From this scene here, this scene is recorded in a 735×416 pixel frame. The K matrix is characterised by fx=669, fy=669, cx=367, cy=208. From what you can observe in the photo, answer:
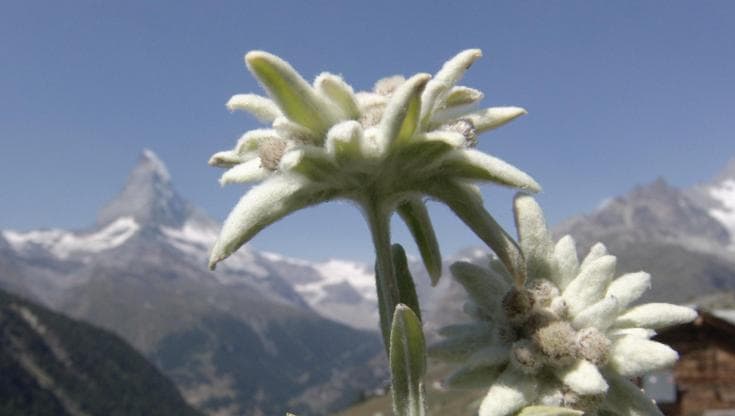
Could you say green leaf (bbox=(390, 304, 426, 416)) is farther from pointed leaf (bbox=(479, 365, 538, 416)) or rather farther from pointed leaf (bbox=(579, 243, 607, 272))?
pointed leaf (bbox=(579, 243, 607, 272))

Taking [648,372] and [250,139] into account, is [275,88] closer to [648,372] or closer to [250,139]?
[250,139]

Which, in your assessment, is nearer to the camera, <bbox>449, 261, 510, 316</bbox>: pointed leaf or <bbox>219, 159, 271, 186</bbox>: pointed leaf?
<bbox>219, 159, 271, 186</bbox>: pointed leaf

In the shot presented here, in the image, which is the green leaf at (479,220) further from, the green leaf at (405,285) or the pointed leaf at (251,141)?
the pointed leaf at (251,141)

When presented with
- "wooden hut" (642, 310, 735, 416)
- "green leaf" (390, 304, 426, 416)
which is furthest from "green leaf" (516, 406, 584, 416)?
"wooden hut" (642, 310, 735, 416)

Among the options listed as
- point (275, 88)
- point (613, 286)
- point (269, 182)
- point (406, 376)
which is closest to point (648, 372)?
point (613, 286)

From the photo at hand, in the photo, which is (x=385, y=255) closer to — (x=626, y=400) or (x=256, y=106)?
(x=256, y=106)

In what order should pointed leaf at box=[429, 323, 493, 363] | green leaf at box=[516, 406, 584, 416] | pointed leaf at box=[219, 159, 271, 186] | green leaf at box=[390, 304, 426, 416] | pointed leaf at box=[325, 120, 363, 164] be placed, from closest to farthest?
1. green leaf at box=[516, 406, 584, 416]
2. pointed leaf at box=[325, 120, 363, 164]
3. green leaf at box=[390, 304, 426, 416]
4. pointed leaf at box=[219, 159, 271, 186]
5. pointed leaf at box=[429, 323, 493, 363]

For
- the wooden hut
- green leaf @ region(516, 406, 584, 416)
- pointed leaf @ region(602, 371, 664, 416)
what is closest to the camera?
green leaf @ region(516, 406, 584, 416)

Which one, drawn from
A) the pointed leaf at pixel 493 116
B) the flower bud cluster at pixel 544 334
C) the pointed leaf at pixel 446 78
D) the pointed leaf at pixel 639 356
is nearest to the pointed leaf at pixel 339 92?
the pointed leaf at pixel 446 78
